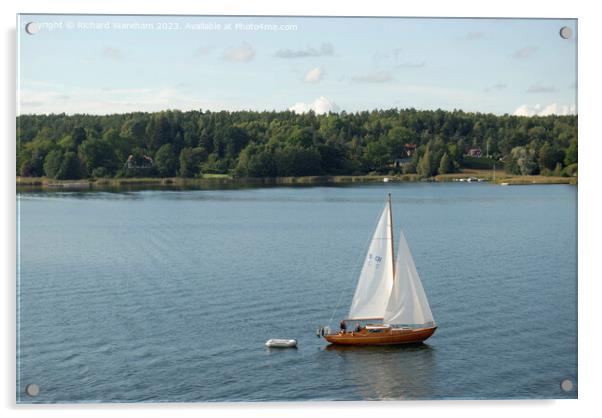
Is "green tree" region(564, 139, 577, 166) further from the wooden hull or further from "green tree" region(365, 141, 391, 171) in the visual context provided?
the wooden hull

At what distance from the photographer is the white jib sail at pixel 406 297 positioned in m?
18.5

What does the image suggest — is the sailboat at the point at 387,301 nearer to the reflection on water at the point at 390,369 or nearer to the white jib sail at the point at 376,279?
the white jib sail at the point at 376,279

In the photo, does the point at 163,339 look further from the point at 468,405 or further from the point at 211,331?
the point at 468,405

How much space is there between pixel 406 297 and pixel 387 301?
0.35m

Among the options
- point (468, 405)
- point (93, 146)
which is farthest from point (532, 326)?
point (93, 146)

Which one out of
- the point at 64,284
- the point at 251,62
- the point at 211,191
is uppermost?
the point at 251,62

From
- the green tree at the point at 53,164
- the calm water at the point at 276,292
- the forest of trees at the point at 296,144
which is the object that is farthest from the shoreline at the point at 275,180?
the green tree at the point at 53,164

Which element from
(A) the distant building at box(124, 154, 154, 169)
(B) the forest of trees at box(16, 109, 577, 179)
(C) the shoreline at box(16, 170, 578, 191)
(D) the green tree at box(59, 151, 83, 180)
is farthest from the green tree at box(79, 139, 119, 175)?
(A) the distant building at box(124, 154, 154, 169)

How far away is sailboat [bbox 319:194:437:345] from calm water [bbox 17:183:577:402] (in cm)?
27

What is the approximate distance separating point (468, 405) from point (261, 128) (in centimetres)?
647

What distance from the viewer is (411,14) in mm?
15734

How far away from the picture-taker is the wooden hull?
1839 centimetres

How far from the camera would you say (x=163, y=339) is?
18.2 meters

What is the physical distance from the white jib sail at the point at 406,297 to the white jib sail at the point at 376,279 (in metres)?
0.13
